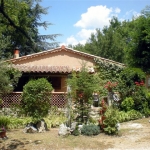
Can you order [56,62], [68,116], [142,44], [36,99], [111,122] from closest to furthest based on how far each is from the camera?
[111,122] < [36,99] < [68,116] < [142,44] < [56,62]

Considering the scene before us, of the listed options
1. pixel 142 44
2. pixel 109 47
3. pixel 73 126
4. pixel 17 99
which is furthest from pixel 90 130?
pixel 109 47

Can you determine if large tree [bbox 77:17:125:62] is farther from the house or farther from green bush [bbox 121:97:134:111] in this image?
green bush [bbox 121:97:134:111]

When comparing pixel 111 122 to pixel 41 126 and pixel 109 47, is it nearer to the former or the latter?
pixel 41 126

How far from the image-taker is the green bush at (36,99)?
9.82 metres

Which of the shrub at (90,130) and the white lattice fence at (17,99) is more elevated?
the white lattice fence at (17,99)

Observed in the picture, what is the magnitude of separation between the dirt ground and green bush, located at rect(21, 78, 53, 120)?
3.24ft

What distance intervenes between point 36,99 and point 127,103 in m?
6.42

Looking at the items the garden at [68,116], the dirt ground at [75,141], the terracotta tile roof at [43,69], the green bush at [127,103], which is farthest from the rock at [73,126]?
the terracotta tile roof at [43,69]

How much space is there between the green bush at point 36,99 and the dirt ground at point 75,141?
99cm

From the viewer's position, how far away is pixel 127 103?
1350cm

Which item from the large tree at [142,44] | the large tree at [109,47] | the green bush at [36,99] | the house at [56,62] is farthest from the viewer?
the large tree at [109,47]

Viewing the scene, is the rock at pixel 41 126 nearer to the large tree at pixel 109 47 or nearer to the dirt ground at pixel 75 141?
the dirt ground at pixel 75 141

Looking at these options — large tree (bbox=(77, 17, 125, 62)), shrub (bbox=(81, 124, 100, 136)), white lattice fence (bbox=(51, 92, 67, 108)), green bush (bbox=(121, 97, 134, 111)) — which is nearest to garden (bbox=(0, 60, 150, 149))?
shrub (bbox=(81, 124, 100, 136))

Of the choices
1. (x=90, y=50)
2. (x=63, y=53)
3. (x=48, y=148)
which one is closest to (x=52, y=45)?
(x=90, y=50)
